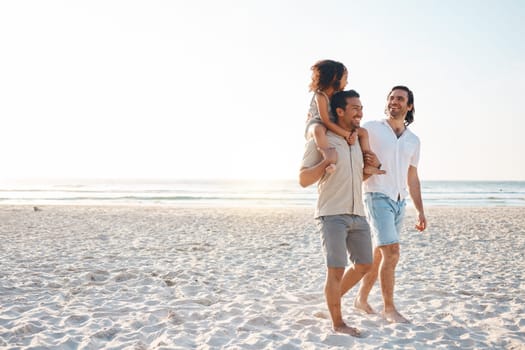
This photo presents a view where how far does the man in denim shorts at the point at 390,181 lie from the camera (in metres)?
3.70

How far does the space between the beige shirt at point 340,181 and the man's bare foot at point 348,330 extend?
899 mm

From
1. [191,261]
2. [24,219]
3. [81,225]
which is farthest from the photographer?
[24,219]

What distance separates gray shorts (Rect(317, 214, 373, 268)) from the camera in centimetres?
338

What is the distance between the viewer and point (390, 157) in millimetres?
3748

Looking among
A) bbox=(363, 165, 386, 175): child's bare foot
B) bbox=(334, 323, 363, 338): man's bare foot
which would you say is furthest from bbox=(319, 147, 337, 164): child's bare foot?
bbox=(334, 323, 363, 338): man's bare foot

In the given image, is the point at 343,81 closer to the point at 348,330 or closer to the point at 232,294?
the point at 348,330

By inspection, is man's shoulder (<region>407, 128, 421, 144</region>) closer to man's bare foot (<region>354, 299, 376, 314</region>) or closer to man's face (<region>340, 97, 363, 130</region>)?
man's face (<region>340, 97, 363, 130</region>)

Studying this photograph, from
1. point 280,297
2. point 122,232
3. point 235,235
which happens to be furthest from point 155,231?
point 280,297

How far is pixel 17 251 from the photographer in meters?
7.54

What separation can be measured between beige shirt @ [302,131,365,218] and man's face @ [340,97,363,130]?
5.3 inches

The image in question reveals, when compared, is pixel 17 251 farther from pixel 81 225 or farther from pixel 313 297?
pixel 313 297

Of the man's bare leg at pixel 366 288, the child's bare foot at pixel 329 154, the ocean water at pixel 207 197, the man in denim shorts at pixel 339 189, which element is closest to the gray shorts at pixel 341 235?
the man in denim shorts at pixel 339 189

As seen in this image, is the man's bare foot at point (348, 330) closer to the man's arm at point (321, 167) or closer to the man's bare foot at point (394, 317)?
the man's bare foot at point (394, 317)

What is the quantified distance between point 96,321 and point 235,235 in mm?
6401
